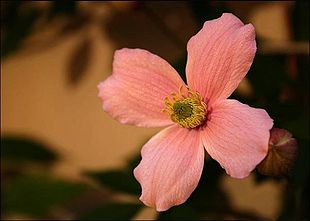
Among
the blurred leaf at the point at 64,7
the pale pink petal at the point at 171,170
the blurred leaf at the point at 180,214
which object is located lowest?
the blurred leaf at the point at 180,214

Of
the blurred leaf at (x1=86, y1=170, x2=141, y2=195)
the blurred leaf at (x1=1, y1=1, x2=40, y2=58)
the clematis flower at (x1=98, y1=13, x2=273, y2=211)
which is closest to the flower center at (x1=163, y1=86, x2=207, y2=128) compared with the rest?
the clematis flower at (x1=98, y1=13, x2=273, y2=211)

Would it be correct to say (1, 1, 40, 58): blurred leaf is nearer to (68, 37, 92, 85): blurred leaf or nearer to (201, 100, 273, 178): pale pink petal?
(68, 37, 92, 85): blurred leaf

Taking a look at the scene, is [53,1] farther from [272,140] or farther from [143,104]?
[272,140]

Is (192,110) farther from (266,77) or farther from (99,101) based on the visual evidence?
(99,101)

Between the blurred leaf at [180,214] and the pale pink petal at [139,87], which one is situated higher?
the pale pink petal at [139,87]

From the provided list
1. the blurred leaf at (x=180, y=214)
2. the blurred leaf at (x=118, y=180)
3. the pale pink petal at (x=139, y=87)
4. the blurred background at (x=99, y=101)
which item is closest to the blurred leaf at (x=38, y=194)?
the blurred background at (x=99, y=101)

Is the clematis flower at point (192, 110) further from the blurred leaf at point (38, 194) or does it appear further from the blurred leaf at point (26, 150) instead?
the blurred leaf at point (26, 150)
